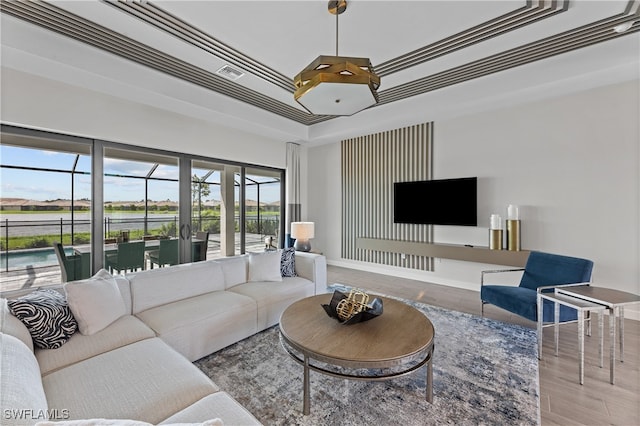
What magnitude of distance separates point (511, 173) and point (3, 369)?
536 cm

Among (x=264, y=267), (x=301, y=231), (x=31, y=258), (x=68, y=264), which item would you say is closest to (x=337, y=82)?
(x=264, y=267)

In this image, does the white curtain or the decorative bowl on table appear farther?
the white curtain

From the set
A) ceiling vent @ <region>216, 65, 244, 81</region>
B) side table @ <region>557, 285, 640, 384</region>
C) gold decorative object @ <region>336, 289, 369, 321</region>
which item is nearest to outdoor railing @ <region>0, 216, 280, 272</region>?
ceiling vent @ <region>216, 65, 244, 81</region>

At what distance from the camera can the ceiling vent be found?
3402 millimetres

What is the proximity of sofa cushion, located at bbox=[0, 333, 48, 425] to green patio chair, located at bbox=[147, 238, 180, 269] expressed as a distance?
2.96 metres

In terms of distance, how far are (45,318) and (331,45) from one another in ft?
11.2

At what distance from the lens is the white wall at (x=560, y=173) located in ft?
11.0

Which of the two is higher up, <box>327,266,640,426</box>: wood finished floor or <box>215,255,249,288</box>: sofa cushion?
<box>215,255,249,288</box>: sofa cushion

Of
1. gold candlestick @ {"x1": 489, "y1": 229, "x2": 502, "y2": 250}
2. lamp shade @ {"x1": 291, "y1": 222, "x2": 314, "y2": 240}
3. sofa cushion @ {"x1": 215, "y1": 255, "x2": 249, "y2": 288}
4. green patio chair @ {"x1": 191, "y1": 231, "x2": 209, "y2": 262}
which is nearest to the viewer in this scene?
sofa cushion @ {"x1": 215, "y1": 255, "x2": 249, "y2": 288}

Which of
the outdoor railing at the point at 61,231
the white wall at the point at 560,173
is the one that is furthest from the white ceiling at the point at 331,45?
the outdoor railing at the point at 61,231

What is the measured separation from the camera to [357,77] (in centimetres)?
210

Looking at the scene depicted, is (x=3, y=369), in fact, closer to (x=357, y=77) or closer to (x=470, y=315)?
(x=357, y=77)

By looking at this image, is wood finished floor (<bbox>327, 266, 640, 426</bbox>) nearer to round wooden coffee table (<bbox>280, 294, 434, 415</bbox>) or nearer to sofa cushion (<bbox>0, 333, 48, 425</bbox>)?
round wooden coffee table (<bbox>280, 294, 434, 415</bbox>)

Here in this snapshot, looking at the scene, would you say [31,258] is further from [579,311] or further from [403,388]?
[579,311]
